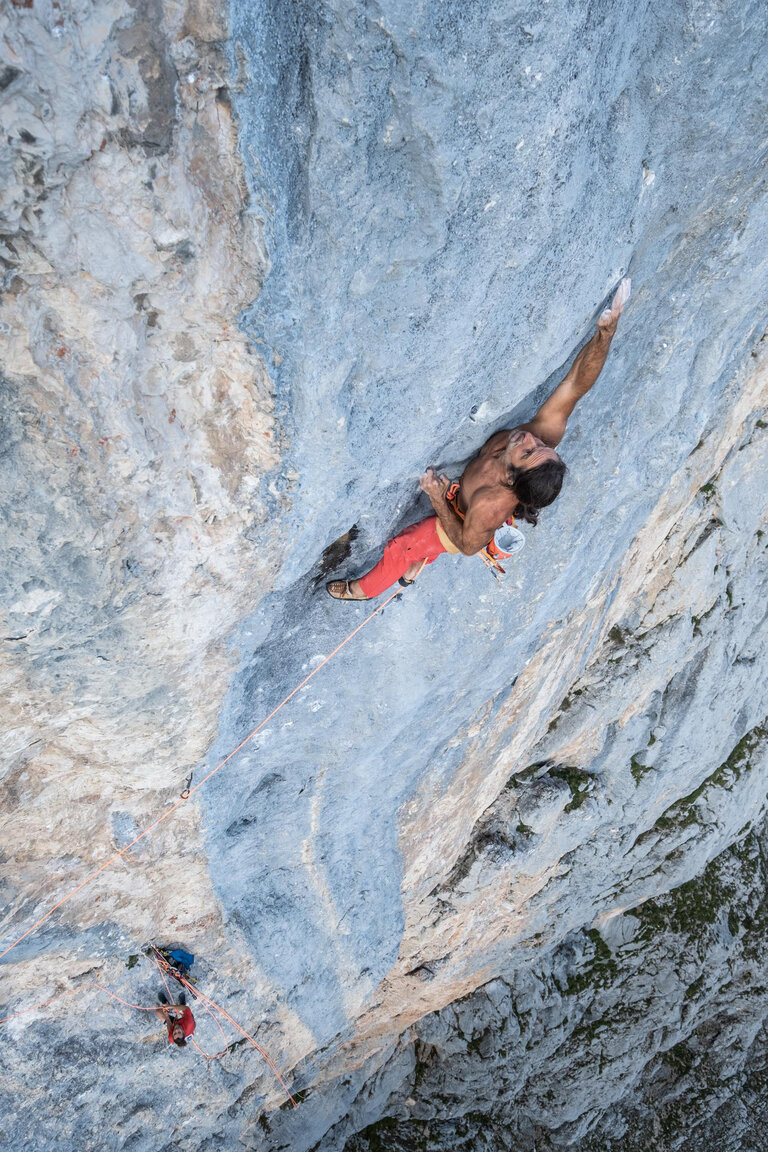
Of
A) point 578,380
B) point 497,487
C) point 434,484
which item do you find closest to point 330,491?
point 434,484

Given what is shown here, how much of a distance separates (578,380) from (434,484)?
0.97 meters

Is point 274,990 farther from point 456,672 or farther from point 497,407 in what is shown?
point 497,407

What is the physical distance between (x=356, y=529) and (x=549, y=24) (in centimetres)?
230

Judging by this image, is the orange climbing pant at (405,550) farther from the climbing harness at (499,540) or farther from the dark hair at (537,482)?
the dark hair at (537,482)

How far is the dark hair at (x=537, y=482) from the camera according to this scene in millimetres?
3727

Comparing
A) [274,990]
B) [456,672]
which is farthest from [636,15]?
[274,990]

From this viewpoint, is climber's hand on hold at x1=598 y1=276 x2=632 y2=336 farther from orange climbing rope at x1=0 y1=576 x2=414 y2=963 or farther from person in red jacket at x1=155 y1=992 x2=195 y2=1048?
person in red jacket at x1=155 y1=992 x2=195 y2=1048

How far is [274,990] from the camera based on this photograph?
6043 millimetres

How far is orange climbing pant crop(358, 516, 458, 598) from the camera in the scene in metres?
4.08

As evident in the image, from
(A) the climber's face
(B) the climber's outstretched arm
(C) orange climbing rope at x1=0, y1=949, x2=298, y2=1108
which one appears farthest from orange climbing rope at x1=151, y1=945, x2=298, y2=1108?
(B) the climber's outstretched arm

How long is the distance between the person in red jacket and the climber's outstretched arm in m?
4.87

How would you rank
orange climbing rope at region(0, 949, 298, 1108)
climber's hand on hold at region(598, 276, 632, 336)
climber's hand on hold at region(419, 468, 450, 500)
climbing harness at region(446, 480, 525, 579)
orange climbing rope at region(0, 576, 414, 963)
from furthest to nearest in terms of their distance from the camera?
orange climbing rope at region(0, 949, 298, 1108)
orange climbing rope at region(0, 576, 414, 963)
climbing harness at region(446, 480, 525, 579)
climber's hand on hold at region(419, 468, 450, 500)
climber's hand on hold at region(598, 276, 632, 336)

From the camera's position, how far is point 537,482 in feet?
12.3

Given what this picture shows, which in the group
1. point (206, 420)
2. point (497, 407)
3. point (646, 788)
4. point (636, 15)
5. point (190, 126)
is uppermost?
point (636, 15)
